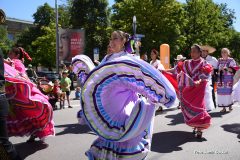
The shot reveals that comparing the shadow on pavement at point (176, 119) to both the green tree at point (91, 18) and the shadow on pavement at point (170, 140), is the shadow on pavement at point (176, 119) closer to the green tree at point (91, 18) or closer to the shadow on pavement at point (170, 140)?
the shadow on pavement at point (170, 140)

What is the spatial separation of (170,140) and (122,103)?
3.44 meters

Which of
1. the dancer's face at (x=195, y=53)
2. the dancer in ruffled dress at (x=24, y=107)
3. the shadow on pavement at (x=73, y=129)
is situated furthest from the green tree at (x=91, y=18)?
the dancer in ruffled dress at (x=24, y=107)

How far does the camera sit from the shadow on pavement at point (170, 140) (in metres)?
5.80

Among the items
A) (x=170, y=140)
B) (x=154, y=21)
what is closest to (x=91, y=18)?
(x=154, y=21)

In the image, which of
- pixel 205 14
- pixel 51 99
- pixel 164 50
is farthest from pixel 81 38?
pixel 205 14

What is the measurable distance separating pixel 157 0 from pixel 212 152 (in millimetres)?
30442

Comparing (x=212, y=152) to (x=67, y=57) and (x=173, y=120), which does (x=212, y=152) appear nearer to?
(x=173, y=120)

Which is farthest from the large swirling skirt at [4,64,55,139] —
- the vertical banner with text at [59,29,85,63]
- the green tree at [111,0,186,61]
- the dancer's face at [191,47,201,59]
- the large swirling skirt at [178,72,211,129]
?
the green tree at [111,0,186,61]

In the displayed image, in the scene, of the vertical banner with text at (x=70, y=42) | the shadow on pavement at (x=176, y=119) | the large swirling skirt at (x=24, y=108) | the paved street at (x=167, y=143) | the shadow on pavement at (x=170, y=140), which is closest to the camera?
the large swirling skirt at (x=24, y=108)

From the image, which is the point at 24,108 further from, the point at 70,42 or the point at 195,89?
the point at 70,42

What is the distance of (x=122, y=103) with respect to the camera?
3.24 meters

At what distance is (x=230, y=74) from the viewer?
402 inches

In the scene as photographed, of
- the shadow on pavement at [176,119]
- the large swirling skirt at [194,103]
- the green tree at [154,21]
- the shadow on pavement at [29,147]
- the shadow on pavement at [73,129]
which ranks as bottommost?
the shadow on pavement at [176,119]

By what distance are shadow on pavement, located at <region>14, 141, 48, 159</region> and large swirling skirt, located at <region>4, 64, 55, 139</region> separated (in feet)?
0.85
